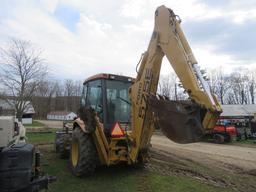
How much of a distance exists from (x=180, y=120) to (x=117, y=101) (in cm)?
264

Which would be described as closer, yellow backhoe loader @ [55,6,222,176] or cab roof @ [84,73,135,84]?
yellow backhoe loader @ [55,6,222,176]

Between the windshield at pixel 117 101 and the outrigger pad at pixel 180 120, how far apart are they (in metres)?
1.62

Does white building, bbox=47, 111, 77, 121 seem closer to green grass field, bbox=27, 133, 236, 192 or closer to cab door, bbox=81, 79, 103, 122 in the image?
cab door, bbox=81, 79, 103, 122

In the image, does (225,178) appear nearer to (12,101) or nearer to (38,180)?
(38,180)

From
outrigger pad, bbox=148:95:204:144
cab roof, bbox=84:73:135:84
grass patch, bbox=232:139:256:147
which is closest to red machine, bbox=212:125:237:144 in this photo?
grass patch, bbox=232:139:256:147

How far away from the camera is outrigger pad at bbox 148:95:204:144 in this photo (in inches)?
195

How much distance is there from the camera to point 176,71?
→ 5621 millimetres

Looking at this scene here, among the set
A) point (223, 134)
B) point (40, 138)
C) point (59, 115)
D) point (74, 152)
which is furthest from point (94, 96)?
point (59, 115)

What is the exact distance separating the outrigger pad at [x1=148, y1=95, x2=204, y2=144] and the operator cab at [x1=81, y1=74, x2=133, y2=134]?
1.62 metres

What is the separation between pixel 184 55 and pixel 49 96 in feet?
287

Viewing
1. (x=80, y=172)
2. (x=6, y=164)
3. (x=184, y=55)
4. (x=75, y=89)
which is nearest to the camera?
(x=6, y=164)

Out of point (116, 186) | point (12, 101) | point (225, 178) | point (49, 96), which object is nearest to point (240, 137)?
point (225, 178)

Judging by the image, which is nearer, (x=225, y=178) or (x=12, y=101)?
(x=225, y=178)

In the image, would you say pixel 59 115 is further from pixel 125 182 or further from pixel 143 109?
pixel 143 109
